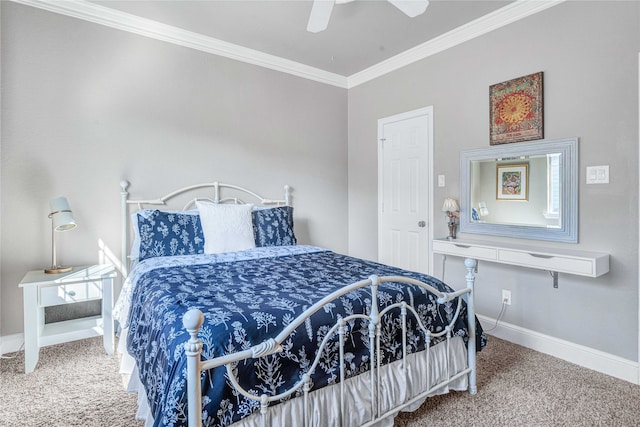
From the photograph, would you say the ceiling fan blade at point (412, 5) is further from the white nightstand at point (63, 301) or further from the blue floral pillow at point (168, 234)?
the white nightstand at point (63, 301)

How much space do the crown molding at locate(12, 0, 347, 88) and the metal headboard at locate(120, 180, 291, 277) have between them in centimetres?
128

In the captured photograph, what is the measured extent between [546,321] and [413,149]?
6.28 ft

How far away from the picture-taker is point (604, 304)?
7.70 ft

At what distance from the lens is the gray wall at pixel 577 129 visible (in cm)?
223

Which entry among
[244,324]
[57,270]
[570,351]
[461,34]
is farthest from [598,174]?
[57,270]

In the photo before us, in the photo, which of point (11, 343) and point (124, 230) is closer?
point (11, 343)

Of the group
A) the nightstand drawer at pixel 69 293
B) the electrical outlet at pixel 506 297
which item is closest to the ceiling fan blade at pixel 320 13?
the nightstand drawer at pixel 69 293

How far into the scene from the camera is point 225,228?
113 inches

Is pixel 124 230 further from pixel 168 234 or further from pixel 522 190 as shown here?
pixel 522 190

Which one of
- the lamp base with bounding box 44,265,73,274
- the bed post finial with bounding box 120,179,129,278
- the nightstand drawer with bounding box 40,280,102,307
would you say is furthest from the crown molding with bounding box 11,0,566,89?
Result: the nightstand drawer with bounding box 40,280,102,307

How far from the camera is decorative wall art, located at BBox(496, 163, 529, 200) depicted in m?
2.71

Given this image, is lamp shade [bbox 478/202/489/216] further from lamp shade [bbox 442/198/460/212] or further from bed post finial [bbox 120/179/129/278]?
bed post finial [bbox 120/179/129/278]

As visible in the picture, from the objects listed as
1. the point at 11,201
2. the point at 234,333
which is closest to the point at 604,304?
the point at 234,333

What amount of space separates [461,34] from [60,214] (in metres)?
3.51
